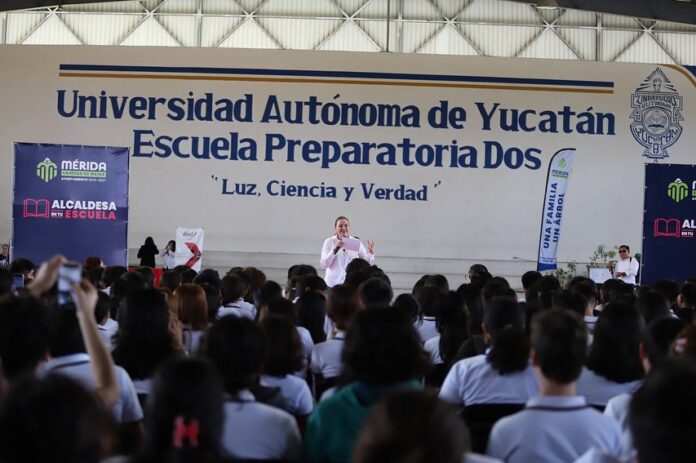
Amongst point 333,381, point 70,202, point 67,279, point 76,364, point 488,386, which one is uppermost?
point 70,202

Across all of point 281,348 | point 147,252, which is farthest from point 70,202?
point 281,348

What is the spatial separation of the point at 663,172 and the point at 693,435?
8.31 meters

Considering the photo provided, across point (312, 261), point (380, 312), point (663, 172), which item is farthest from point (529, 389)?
point (312, 261)

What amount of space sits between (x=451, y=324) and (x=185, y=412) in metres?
3.12

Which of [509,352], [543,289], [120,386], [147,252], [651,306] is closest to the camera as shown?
[120,386]

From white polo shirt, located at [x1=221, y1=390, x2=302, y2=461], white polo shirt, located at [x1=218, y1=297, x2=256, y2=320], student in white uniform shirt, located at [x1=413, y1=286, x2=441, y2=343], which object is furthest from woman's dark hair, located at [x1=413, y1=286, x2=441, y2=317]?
white polo shirt, located at [x1=221, y1=390, x2=302, y2=461]

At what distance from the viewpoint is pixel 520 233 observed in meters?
14.1

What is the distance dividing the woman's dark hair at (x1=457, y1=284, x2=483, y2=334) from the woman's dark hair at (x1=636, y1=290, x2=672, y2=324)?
85 cm

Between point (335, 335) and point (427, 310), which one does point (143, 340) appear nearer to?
point (335, 335)

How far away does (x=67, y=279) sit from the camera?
2.64 m

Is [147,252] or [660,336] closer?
[660,336]

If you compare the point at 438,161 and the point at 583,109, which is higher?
the point at 583,109

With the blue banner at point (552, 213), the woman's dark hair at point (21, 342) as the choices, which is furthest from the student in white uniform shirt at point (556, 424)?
Answer: the blue banner at point (552, 213)

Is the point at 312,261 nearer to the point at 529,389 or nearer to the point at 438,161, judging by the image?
the point at 438,161
